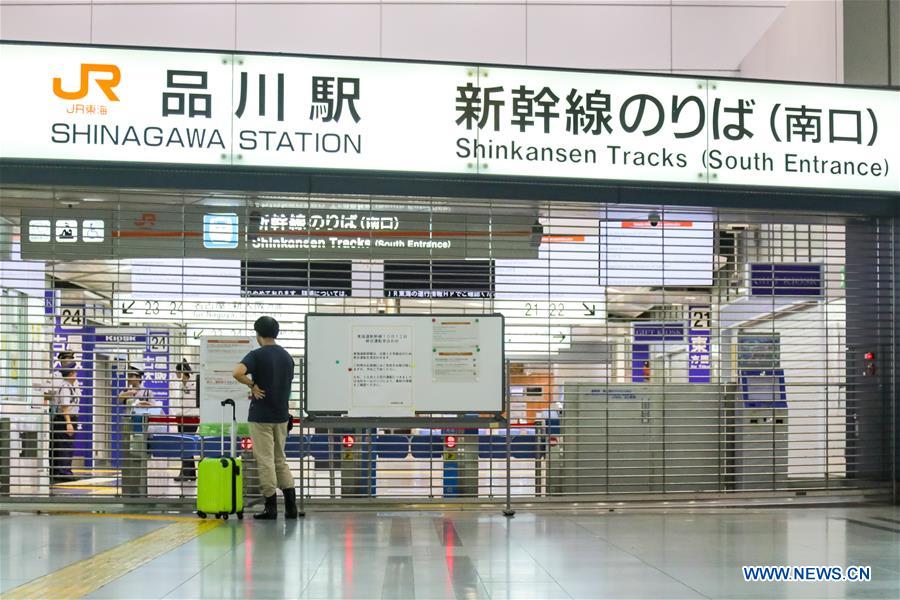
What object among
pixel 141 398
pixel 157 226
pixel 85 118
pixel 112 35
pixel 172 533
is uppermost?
pixel 112 35

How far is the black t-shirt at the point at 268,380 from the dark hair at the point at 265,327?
13 cm

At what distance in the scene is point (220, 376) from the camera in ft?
31.0

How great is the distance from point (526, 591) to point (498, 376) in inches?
160

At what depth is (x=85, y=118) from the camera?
31.6 feet

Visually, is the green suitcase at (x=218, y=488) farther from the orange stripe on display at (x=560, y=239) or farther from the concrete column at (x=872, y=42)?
the concrete column at (x=872, y=42)

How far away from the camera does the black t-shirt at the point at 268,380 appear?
884cm

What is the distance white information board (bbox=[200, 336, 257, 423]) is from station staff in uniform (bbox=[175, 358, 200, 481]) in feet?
1.59

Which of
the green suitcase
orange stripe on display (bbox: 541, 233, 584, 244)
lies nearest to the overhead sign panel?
orange stripe on display (bbox: 541, 233, 584, 244)

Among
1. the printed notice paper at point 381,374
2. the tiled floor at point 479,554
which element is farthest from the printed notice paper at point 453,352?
the tiled floor at point 479,554

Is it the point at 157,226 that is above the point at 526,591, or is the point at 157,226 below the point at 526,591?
above

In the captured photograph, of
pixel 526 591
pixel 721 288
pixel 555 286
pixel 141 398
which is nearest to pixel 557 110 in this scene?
pixel 555 286

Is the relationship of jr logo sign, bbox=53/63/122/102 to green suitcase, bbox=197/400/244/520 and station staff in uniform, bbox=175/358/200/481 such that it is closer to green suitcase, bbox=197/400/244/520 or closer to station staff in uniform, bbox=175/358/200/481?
station staff in uniform, bbox=175/358/200/481

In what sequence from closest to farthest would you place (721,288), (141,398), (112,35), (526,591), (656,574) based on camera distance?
(526,591) → (656,574) → (141,398) → (721,288) → (112,35)

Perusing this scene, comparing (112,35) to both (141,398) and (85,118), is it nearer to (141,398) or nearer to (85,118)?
(85,118)
